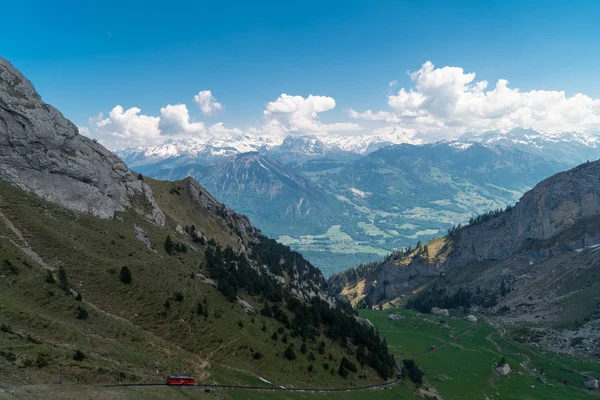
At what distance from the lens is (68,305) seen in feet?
189

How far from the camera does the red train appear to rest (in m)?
47.6

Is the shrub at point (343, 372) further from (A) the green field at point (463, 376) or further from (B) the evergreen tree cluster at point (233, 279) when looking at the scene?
(B) the evergreen tree cluster at point (233, 279)

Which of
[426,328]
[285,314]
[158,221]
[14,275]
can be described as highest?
[158,221]

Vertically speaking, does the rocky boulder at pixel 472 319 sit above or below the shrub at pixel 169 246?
below

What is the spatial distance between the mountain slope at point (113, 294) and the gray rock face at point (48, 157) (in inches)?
13.7

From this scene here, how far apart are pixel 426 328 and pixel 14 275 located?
180 metres

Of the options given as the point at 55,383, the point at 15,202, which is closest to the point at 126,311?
the point at 55,383

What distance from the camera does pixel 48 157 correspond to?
96562mm

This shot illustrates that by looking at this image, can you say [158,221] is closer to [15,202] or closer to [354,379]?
[15,202]

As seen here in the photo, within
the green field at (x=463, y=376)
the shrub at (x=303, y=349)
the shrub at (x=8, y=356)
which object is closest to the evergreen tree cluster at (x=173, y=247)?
the shrub at (x=303, y=349)

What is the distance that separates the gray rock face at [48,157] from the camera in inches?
3541

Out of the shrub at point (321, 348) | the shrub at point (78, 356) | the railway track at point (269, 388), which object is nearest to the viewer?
the shrub at point (78, 356)

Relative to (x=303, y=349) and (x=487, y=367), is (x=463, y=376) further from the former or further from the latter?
(x=303, y=349)

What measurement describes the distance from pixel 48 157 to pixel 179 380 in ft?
268
